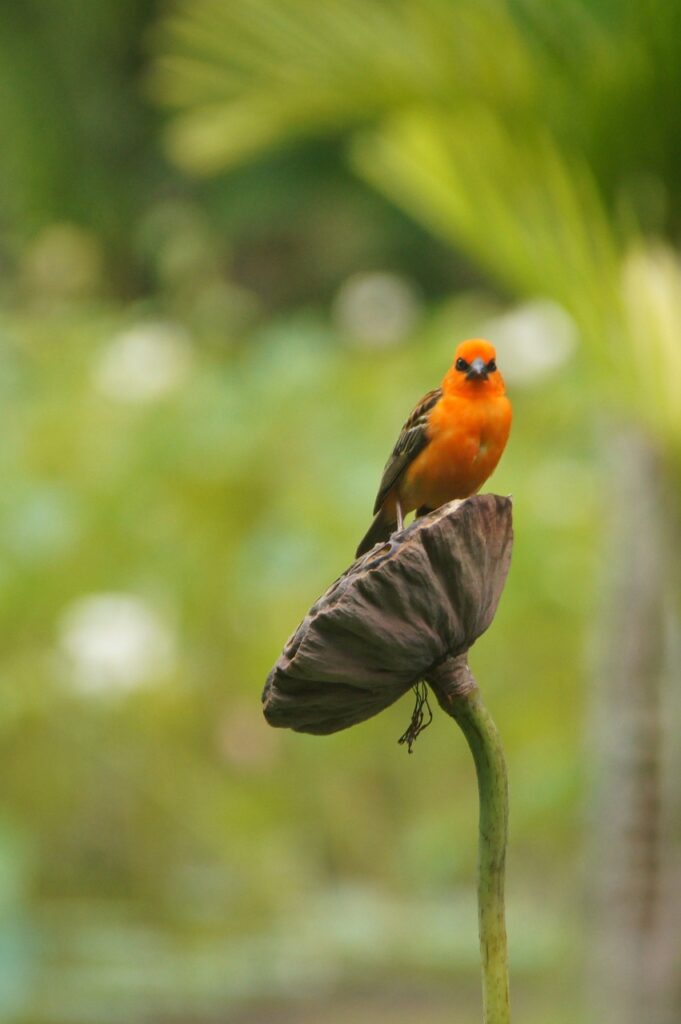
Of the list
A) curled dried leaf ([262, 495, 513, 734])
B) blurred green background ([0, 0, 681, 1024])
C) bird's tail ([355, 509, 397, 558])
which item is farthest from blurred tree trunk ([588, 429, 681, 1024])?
curled dried leaf ([262, 495, 513, 734])

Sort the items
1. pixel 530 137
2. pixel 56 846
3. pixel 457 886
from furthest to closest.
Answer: pixel 56 846 < pixel 457 886 < pixel 530 137

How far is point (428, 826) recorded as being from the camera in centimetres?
308

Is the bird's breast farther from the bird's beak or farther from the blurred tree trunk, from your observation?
the blurred tree trunk

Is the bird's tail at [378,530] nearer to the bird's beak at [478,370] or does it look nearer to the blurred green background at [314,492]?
the bird's beak at [478,370]

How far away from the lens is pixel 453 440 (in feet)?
3.02

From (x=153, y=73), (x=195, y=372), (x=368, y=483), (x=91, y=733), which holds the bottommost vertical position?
(x=91, y=733)


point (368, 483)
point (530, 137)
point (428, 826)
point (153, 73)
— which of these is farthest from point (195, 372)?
point (530, 137)

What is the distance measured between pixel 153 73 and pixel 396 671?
4.92 m

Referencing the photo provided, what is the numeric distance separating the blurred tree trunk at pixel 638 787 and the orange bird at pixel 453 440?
1118 mm

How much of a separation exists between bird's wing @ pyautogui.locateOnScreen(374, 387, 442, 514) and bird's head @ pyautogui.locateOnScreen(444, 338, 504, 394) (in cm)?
3

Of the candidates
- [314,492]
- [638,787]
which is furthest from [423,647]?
[314,492]

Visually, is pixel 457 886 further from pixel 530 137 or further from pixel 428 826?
pixel 530 137

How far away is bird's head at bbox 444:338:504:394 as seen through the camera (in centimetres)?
92

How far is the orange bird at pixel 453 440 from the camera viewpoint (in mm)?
911
